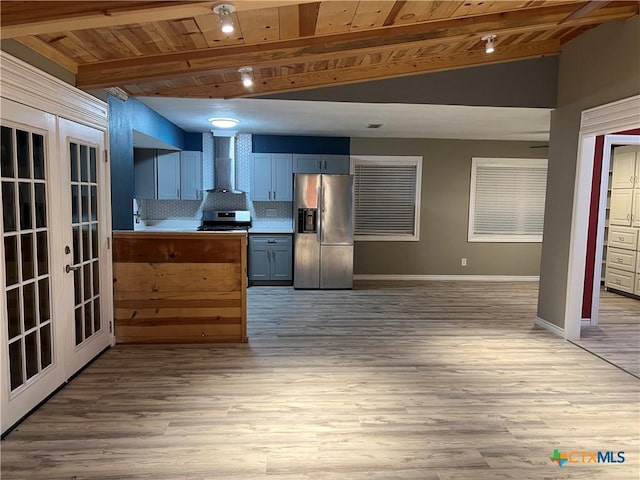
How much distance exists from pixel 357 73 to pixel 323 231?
2.61m

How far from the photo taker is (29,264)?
A: 2.62 m

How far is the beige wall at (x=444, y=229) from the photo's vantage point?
693cm

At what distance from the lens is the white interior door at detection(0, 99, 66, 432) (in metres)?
2.41

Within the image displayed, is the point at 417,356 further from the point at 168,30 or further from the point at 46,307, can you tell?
the point at 168,30

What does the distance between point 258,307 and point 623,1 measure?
14.9 feet

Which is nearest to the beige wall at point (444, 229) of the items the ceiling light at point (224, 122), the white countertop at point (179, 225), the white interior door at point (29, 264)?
the white countertop at point (179, 225)

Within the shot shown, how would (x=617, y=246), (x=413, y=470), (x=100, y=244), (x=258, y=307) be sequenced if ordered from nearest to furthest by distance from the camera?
(x=413, y=470) → (x=100, y=244) → (x=258, y=307) → (x=617, y=246)

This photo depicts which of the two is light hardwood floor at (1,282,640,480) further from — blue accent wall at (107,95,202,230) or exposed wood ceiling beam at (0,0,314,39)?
exposed wood ceiling beam at (0,0,314,39)

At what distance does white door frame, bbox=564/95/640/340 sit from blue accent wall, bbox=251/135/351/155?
3523 mm

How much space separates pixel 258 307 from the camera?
17.5 feet

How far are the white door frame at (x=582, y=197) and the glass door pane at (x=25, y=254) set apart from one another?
4301mm

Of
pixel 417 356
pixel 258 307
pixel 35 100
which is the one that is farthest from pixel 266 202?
pixel 35 100

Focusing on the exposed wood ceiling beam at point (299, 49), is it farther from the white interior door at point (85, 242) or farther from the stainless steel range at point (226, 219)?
the stainless steel range at point (226, 219)

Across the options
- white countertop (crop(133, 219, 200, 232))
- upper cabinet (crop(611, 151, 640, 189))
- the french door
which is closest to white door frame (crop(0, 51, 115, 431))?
the french door
